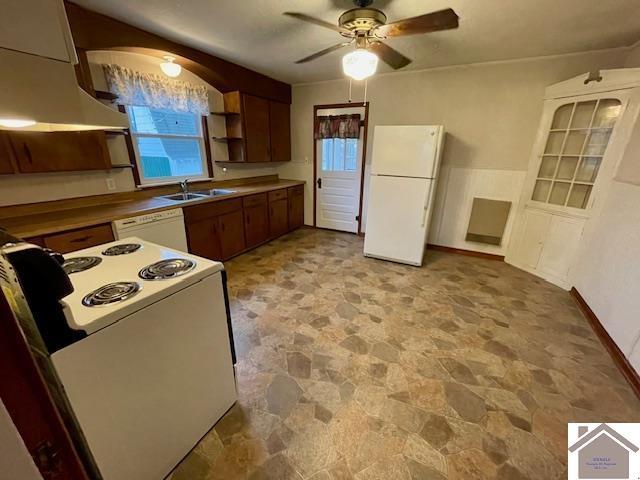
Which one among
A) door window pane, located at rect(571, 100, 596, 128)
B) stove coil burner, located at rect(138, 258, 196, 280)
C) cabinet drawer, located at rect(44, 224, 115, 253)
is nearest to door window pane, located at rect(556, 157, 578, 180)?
door window pane, located at rect(571, 100, 596, 128)

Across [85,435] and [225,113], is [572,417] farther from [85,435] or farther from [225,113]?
[225,113]

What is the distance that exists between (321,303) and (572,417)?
1871 millimetres

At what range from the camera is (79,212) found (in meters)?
2.36

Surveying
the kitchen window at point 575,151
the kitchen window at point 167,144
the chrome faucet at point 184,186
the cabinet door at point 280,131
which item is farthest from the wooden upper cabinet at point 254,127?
the kitchen window at point 575,151

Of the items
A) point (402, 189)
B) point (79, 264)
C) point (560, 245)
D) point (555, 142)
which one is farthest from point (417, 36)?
point (79, 264)

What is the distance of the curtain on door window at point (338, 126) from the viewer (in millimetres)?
4145

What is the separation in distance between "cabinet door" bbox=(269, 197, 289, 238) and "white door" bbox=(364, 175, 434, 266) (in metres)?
1.50

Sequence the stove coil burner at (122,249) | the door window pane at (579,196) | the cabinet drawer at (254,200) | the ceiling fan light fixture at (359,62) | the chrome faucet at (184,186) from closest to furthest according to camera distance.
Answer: the stove coil burner at (122,249), the ceiling fan light fixture at (359,62), the door window pane at (579,196), the chrome faucet at (184,186), the cabinet drawer at (254,200)

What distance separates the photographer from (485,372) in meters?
1.87

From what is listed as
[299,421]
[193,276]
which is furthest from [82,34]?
[299,421]

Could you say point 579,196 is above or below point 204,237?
above

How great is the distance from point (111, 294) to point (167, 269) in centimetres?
26

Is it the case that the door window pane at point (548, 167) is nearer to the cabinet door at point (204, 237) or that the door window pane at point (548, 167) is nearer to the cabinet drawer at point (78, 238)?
the cabinet door at point (204, 237)

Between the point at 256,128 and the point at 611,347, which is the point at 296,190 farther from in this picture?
the point at 611,347
